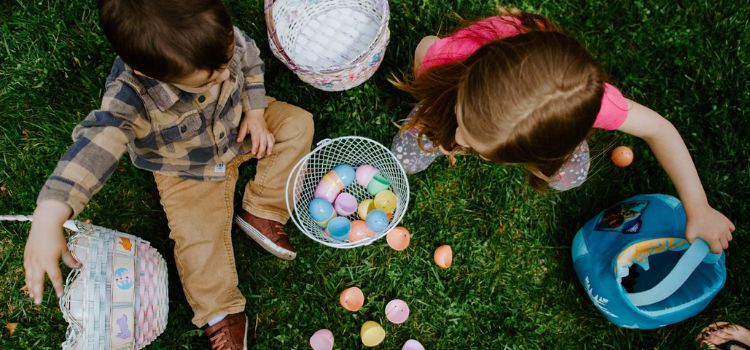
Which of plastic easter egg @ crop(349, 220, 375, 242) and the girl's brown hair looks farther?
plastic easter egg @ crop(349, 220, 375, 242)

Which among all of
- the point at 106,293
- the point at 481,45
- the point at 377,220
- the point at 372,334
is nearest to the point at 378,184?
the point at 377,220

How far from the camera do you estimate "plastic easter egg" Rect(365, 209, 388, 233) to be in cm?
217

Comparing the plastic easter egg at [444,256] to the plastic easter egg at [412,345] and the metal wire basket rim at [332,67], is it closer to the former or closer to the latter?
the plastic easter egg at [412,345]

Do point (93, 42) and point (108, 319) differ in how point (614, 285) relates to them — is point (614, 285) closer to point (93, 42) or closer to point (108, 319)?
point (108, 319)

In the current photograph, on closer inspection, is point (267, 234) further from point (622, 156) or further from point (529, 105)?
point (622, 156)

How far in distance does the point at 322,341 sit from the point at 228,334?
0.37 metres

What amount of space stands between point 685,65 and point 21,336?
10.1 ft

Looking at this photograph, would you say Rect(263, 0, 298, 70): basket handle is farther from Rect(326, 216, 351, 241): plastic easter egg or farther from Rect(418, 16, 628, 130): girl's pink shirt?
Rect(326, 216, 351, 241): plastic easter egg

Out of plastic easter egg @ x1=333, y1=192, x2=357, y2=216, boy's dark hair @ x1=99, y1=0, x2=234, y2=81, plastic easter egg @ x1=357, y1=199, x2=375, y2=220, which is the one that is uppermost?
boy's dark hair @ x1=99, y1=0, x2=234, y2=81

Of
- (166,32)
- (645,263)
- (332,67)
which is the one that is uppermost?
(166,32)

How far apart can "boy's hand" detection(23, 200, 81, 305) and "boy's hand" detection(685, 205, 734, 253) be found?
2.00 m

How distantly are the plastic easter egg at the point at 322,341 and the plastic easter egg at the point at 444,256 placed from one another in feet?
1.78

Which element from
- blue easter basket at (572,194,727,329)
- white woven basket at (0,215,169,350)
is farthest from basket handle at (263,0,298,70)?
blue easter basket at (572,194,727,329)

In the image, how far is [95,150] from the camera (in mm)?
1595
